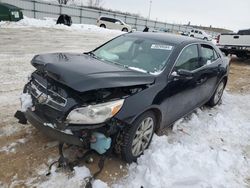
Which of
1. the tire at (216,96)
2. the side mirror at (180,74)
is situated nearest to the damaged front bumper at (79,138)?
the side mirror at (180,74)

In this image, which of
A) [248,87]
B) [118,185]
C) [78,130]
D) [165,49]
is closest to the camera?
[78,130]

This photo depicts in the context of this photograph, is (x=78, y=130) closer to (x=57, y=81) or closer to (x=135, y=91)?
(x=57, y=81)

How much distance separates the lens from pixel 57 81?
3.32 metres

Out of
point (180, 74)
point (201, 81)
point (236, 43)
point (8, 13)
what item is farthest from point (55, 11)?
point (180, 74)

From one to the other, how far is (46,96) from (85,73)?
0.56m

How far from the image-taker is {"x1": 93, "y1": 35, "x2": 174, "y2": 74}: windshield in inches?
167

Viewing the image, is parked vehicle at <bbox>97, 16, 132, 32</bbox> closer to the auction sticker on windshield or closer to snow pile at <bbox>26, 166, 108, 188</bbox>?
the auction sticker on windshield

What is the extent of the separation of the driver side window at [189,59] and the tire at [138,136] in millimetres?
1001

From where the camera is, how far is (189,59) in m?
4.83

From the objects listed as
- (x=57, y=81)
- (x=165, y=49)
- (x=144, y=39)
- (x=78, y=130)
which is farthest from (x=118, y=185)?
(x=144, y=39)

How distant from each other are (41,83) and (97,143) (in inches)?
43.5

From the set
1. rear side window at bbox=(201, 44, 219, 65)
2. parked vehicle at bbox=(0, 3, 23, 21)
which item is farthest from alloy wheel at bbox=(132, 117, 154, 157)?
parked vehicle at bbox=(0, 3, 23, 21)

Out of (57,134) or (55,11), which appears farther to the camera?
(55,11)

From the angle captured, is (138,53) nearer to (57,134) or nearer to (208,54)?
(208,54)
